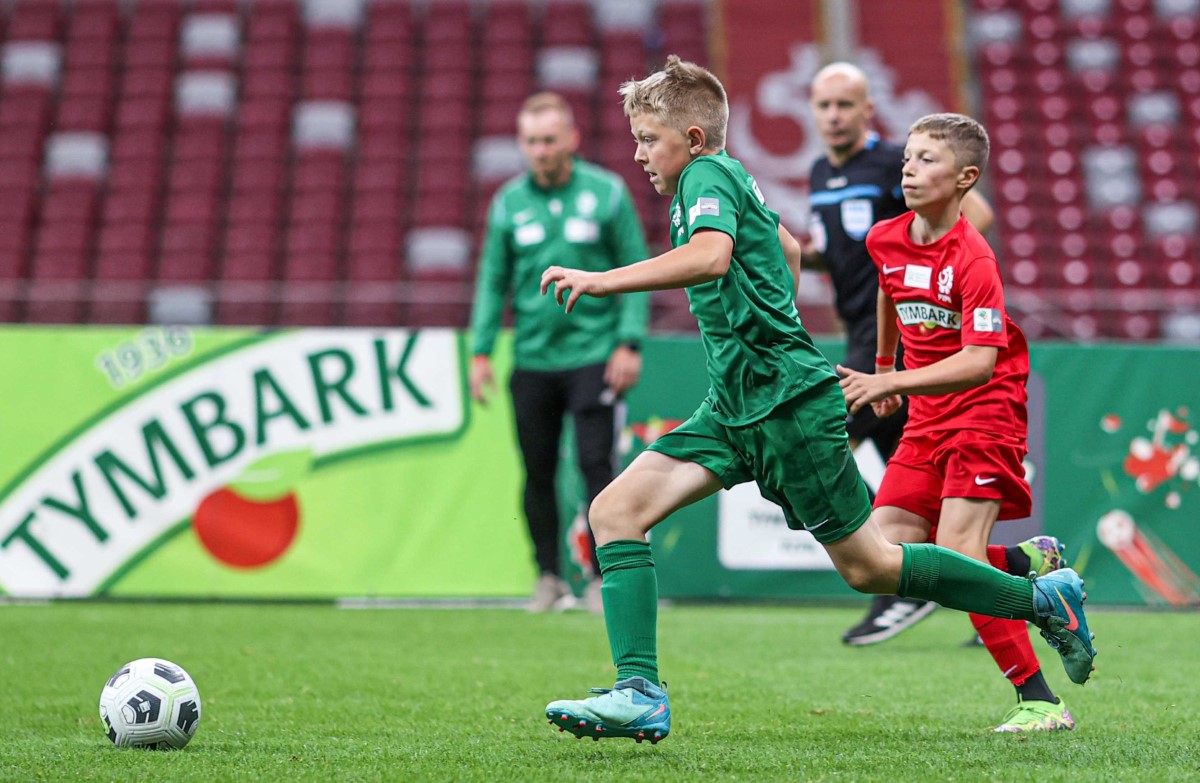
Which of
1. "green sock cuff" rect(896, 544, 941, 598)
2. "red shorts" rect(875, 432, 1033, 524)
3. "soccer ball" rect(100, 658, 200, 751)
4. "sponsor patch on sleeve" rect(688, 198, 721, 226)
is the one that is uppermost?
"sponsor patch on sleeve" rect(688, 198, 721, 226)

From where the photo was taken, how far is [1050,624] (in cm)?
342

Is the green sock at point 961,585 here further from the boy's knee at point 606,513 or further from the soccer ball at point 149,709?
the soccer ball at point 149,709

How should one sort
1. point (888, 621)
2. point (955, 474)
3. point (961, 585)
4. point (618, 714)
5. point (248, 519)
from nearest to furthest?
point (618, 714) → point (961, 585) → point (955, 474) → point (888, 621) → point (248, 519)

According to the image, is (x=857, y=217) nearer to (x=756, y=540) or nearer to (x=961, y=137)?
(x=961, y=137)

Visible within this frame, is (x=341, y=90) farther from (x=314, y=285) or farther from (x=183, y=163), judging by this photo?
(x=314, y=285)

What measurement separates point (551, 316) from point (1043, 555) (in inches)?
129

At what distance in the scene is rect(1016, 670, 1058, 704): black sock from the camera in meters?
3.73

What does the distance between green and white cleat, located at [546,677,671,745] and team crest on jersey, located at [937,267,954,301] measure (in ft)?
4.51

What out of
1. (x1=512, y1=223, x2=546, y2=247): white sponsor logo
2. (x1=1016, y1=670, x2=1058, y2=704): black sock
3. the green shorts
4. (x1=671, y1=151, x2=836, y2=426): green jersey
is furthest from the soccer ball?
(x1=512, y1=223, x2=546, y2=247): white sponsor logo

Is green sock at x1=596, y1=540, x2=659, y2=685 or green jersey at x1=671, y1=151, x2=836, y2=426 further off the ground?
green jersey at x1=671, y1=151, x2=836, y2=426

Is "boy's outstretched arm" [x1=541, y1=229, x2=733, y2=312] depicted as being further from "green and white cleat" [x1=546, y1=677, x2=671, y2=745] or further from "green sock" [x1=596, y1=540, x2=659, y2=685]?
"green and white cleat" [x1=546, y1=677, x2=671, y2=745]

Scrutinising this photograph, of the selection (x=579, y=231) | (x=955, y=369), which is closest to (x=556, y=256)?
(x=579, y=231)

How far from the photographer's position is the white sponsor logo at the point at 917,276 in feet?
12.8

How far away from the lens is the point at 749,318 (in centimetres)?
331
